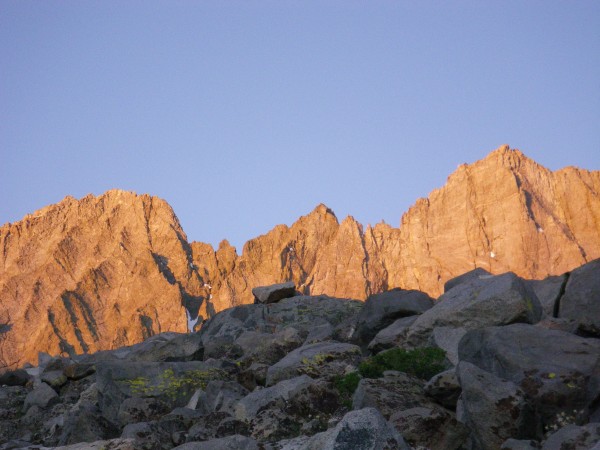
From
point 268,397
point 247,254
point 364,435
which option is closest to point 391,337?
point 268,397

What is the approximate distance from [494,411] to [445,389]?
243 centimetres

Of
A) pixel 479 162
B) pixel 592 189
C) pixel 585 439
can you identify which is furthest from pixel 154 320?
pixel 585 439

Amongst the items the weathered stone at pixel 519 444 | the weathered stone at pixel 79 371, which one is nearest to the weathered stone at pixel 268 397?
the weathered stone at pixel 519 444

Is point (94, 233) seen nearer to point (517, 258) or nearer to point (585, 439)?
point (517, 258)

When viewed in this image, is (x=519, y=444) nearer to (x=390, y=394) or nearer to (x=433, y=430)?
(x=433, y=430)

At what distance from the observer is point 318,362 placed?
18.7 metres

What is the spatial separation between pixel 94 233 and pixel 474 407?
554 ft

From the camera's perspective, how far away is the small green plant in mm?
16516

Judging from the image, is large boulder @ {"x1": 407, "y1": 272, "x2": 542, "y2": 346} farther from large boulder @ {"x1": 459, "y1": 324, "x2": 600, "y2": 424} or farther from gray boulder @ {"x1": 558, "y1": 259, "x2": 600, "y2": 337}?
large boulder @ {"x1": 459, "y1": 324, "x2": 600, "y2": 424}

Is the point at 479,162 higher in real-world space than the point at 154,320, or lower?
higher

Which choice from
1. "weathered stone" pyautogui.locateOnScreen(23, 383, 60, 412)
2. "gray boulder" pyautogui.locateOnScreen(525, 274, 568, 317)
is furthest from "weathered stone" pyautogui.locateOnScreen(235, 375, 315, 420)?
"weathered stone" pyautogui.locateOnScreen(23, 383, 60, 412)

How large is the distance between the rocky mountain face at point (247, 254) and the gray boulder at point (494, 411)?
412 feet

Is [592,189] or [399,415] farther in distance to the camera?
[592,189]

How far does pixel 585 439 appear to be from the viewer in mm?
9781
